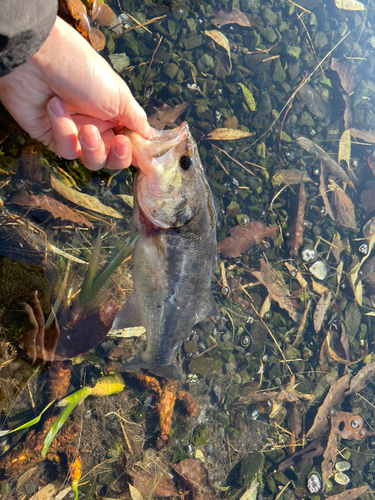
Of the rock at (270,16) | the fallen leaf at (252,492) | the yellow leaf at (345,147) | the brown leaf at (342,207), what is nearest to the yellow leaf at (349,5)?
the rock at (270,16)

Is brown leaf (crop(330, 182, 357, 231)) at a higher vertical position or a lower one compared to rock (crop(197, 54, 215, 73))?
lower

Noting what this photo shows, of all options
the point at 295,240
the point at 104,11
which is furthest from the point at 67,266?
the point at 295,240

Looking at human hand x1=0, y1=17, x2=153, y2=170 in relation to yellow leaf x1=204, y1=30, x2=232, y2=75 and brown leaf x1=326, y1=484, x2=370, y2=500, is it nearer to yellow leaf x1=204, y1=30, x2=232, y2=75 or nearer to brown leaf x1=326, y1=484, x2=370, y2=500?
yellow leaf x1=204, y1=30, x2=232, y2=75

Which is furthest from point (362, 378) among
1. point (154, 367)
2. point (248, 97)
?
point (248, 97)

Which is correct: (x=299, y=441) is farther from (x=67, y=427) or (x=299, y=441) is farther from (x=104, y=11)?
(x=104, y=11)

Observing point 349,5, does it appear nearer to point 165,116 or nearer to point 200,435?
point 165,116

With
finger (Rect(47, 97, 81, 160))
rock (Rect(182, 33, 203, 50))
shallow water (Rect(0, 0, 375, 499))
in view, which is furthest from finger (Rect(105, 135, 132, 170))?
rock (Rect(182, 33, 203, 50))
